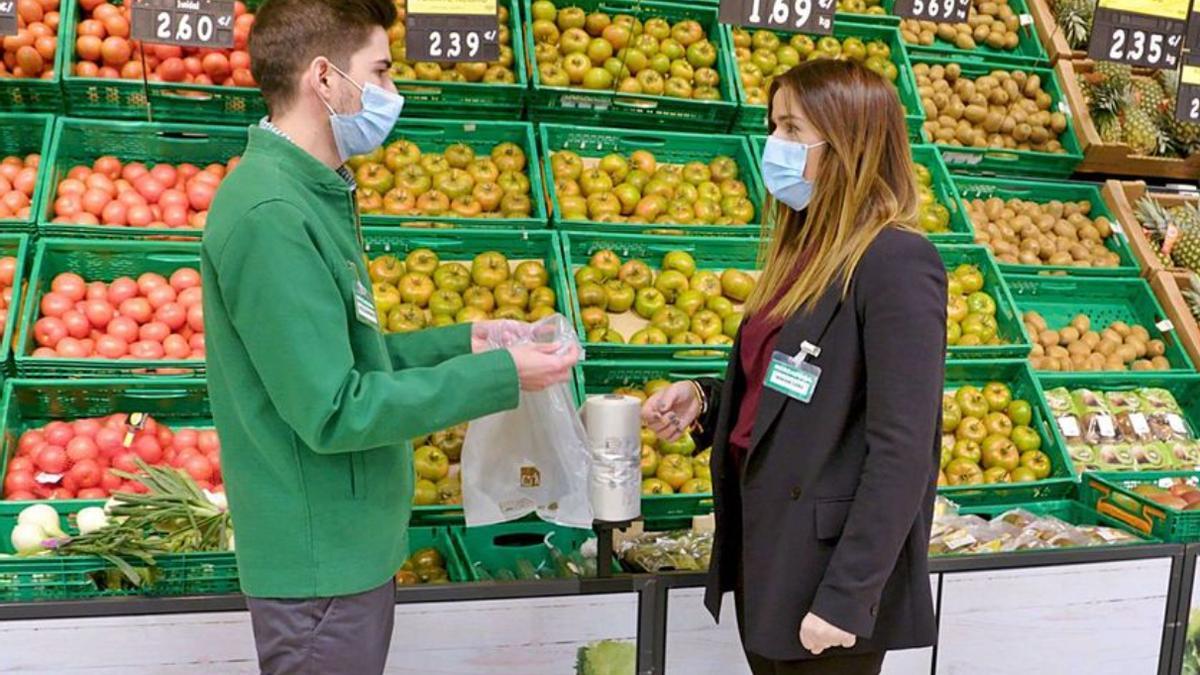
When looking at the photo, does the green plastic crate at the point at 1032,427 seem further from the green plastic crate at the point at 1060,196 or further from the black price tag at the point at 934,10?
the black price tag at the point at 934,10

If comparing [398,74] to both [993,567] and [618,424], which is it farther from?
[993,567]

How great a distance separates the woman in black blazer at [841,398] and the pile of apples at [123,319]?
7.08 ft

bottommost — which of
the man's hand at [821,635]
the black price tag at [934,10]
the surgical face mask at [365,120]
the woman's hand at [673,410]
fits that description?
the man's hand at [821,635]

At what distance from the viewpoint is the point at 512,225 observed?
12.9 feet

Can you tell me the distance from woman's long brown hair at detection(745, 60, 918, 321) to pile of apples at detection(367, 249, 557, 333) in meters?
1.78

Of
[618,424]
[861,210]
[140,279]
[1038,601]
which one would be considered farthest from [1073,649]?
[140,279]

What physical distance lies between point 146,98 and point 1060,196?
404 centimetres

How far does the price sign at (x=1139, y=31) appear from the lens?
4.14m

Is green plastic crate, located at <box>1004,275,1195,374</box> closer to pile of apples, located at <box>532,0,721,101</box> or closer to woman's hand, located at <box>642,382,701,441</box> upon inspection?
pile of apples, located at <box>532,0,721,101</box>

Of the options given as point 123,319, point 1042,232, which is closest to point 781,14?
point 1042,232

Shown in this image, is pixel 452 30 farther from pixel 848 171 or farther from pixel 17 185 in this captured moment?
pixel 848 171

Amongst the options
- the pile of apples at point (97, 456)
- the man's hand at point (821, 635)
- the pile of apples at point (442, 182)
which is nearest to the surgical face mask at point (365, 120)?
the man's hand at point (821, 635)

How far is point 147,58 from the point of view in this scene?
3982 mm

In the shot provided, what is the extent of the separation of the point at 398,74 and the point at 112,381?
5.40ft
